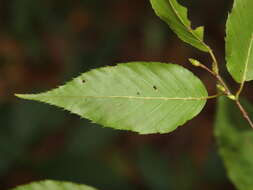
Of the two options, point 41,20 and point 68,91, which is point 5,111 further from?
point 68,91

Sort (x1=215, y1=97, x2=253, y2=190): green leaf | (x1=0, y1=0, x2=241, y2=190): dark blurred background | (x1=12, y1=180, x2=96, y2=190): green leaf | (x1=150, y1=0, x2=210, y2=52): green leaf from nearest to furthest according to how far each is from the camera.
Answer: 1. (x1=150, y1=0, x2=210, y2=52): green leaf
2. (x1=12, y1=180, x2=96, y2=190): green leaf
3. (x1=215, y1=97, x2=253, y2=190): green leaf
4. (x1=0, y1=0, x2=241, y2=190): dark blurred background

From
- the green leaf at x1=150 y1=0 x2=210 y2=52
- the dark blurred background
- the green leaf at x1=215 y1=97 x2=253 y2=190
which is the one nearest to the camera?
the green leaf at x1=150 y1=0 x2=210 y2=52

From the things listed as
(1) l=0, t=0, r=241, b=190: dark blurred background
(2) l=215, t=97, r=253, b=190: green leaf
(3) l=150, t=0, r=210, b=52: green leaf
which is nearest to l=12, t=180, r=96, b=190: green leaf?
(3) l=150, t=0, r=210, b=52: green leaf

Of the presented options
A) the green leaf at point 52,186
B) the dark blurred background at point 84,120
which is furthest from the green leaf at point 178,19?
the dark blurred background at point 84,120

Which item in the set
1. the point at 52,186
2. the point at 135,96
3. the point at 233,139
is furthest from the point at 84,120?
the point at 135,96

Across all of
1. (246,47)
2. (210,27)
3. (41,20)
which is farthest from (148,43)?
(246,47)

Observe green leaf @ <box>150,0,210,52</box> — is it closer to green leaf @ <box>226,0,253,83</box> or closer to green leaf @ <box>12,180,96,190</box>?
green leaf @ <box>226,0,253,83</box>

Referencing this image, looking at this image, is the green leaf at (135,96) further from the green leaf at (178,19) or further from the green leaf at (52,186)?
the green leaf at (52,186)

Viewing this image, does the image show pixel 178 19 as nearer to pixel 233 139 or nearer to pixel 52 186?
pixel 52 186
